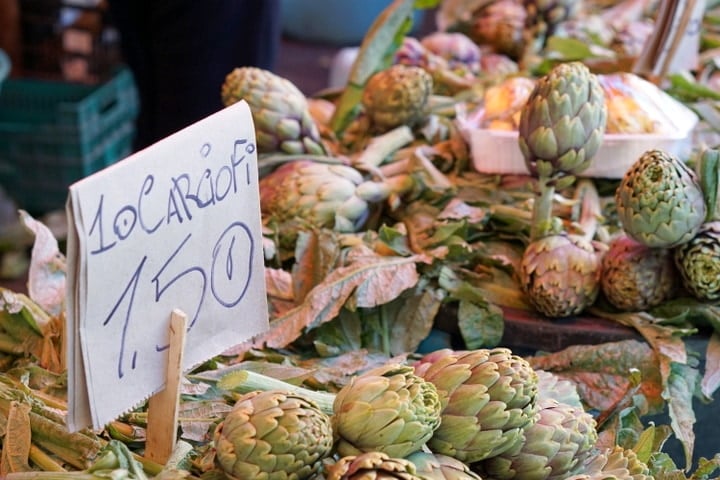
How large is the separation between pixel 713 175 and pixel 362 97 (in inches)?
25.7

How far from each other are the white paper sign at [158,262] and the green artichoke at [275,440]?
0.30 feet

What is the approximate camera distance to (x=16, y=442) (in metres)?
0.82

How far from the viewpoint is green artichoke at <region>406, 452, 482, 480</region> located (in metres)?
0.73

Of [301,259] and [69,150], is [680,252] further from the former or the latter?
[69,150]

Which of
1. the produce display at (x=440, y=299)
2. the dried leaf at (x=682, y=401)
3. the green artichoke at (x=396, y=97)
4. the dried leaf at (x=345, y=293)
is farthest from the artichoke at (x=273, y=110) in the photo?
the dried leaf at (x=682, y=401)

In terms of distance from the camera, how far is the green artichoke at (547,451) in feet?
2.61

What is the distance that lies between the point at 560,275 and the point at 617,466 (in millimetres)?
346

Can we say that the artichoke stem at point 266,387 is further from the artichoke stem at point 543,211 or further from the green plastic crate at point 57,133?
the green plastic crate at point 57,133

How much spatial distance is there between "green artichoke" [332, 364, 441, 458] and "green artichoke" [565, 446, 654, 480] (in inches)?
6.2

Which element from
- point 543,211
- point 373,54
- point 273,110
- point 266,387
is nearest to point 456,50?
point 373,54

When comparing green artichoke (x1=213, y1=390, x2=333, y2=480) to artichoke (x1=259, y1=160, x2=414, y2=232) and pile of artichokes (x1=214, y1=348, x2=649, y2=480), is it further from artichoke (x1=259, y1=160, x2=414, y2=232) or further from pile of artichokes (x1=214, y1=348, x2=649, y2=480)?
artichoke (x1=259, y1=160, x2=414, y2=232)

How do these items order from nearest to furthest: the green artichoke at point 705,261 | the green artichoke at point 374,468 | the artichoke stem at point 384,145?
1. the green artichoke at point 374,468
2. the green artichoke at point 705,261
3. the artichoke stem at point 384,145

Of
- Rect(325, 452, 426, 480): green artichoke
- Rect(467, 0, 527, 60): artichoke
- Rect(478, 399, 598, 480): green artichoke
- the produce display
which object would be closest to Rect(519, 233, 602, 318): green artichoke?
the produce display

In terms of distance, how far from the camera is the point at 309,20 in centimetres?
466
